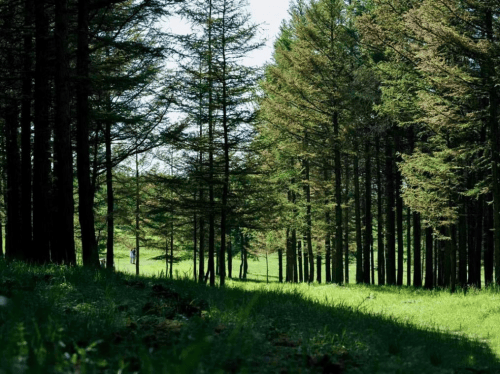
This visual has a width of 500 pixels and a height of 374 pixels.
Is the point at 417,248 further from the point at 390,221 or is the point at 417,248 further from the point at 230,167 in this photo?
the point at 230,167

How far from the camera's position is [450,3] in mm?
14133

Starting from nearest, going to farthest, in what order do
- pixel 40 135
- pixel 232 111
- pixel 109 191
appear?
pixel 40 135 < pixel 232 111 < pixel 109 191

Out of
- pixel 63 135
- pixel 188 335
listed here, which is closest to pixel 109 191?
pixel 63 135

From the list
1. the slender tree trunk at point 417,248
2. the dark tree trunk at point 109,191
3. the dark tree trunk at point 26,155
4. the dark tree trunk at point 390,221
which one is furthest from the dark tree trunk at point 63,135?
the slender tree trunk at point 417,248

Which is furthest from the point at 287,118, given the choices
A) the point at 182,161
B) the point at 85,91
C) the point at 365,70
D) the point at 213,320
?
the point at 213,320

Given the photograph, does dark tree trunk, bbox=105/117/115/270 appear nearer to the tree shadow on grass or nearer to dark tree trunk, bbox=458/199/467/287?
the tree shadow on grass

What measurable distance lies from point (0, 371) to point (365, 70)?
19970mm

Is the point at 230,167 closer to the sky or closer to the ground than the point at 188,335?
closer to the sky

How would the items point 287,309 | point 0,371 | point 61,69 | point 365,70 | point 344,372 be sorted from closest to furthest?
point 0,371 → point 344,372 → point 287,309 → point 61,69 → point 365,70

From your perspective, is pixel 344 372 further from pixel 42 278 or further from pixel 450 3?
pixel 450 3

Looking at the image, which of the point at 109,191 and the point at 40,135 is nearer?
the point at 40,135

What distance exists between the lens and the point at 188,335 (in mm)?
3707

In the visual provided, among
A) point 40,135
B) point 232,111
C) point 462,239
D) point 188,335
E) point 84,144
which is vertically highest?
point 232,111

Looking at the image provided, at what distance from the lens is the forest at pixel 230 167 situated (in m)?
3.90
